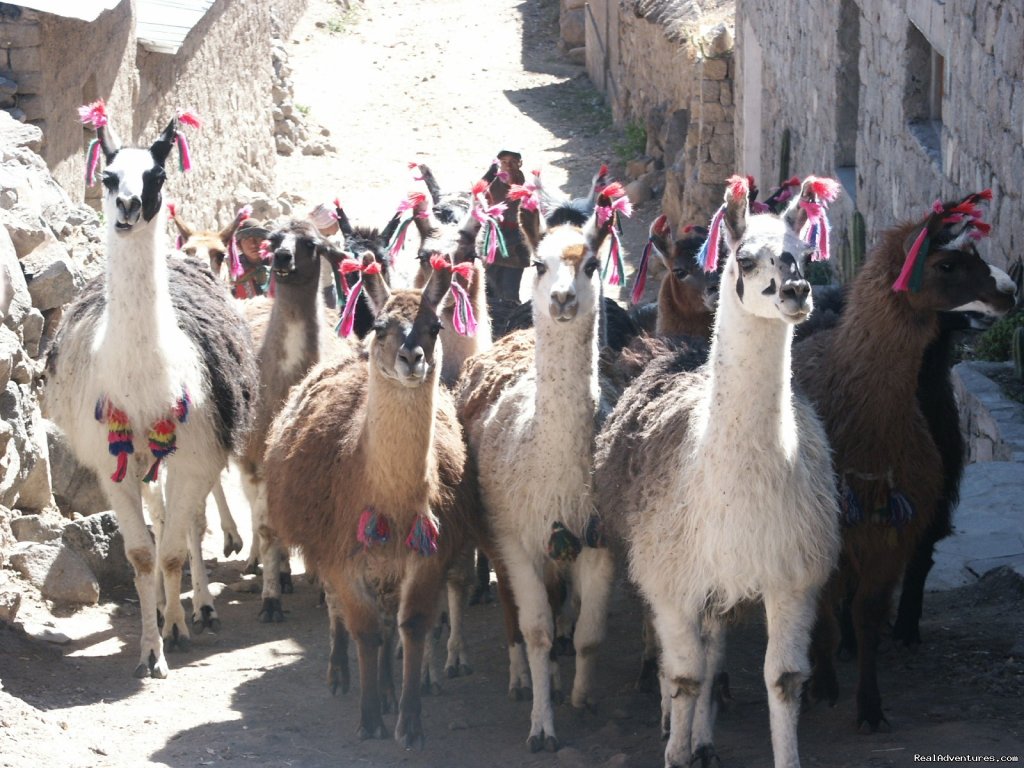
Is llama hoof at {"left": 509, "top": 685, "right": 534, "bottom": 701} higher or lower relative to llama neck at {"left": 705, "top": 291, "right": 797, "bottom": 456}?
lower

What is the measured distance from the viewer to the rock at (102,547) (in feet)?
22.0

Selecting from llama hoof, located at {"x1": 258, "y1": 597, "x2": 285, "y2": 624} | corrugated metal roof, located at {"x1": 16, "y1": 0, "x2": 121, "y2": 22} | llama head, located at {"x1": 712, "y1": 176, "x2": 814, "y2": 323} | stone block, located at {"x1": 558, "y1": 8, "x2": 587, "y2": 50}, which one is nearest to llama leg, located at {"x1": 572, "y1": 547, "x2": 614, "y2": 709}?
llama head, located at {"x1": 712, "y1": 176, "x2": 814, "y2": 323}

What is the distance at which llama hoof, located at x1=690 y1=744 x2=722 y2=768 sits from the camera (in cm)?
468

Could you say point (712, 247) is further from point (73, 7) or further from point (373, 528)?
point (73, 7)

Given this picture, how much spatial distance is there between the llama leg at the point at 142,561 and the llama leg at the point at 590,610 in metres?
1.75

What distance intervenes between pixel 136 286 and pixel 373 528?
4.98 feet

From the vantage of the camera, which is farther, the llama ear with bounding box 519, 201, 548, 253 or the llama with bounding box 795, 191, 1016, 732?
the llama ear with bounding box 519, 201, 548, 253

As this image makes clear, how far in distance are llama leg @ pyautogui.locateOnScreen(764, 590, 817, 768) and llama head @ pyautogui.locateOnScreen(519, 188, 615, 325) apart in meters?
1.28

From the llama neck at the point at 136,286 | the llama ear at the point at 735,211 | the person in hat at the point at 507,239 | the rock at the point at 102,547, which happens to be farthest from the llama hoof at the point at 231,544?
the llama ear at the point at 735,211

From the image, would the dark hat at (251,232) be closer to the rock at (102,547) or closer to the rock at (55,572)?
the rock at (102,547)

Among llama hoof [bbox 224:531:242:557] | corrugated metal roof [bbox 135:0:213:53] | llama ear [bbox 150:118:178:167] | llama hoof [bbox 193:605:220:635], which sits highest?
corrugated metal roof [bbox 135:0:213:53]

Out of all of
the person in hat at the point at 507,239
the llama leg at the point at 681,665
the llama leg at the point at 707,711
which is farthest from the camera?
the person in hat at the point at 507,239

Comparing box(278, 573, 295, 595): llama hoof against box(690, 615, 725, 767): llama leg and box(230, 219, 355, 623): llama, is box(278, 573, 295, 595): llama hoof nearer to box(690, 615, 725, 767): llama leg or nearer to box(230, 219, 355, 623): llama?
box(230, 219, 355, 623): llama

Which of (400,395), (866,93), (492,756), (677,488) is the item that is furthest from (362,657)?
(866,93)
